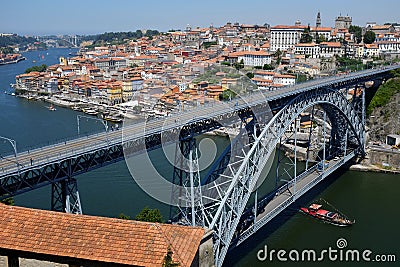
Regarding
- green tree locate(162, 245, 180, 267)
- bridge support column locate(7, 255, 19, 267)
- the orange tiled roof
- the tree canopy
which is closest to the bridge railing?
the tree canopy

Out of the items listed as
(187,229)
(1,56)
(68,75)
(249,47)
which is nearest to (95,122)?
(68,75)

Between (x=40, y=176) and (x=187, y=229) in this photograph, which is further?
(x=40, y=176)

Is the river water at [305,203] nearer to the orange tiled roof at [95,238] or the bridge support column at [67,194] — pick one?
the bridge support column at [67,194]

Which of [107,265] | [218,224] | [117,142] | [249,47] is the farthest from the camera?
[249,47]

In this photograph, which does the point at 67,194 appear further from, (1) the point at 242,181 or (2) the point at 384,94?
(2) the point at 384,94

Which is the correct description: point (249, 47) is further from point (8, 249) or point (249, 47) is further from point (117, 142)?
point (8, 249)

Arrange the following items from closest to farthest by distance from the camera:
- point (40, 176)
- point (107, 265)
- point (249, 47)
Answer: point (107, 265) → point (40, 176) → point (249, 47)
